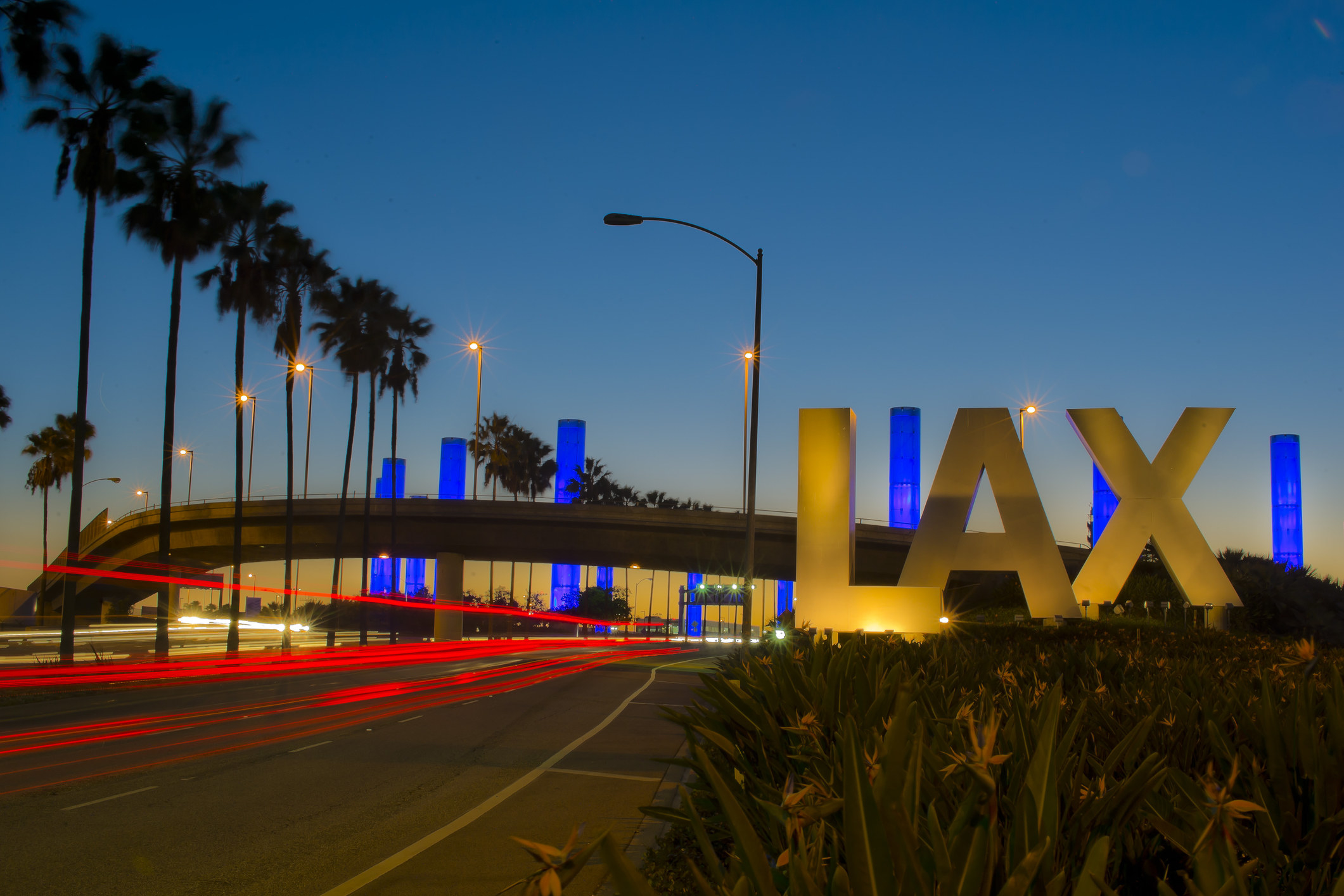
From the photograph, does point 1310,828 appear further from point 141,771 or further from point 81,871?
point 141,771

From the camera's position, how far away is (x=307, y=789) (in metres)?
11.6

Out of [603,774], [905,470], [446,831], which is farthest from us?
[905,470]

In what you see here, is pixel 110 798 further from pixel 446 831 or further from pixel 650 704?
pixel 650 704

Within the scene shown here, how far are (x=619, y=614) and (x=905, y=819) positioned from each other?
102420 millimetres

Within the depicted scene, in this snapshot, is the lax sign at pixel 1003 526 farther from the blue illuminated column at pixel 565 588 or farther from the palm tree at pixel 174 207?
the blue illuminated column at pixel 565 588

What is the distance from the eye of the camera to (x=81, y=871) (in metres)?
7.77

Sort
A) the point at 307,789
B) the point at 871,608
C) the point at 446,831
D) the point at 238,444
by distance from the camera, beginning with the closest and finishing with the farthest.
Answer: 1. the point at 446,831
2. the point at 307,789
3. the point at 871,608
4. the point at 238,444

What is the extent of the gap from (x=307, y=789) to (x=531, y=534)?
5112 cm

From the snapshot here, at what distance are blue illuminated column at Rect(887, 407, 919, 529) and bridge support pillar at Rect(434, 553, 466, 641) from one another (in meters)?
29.7

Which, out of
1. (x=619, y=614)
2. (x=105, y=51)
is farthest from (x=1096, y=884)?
(x=619, y=614)

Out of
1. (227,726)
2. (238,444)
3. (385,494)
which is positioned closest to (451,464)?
(385,494)

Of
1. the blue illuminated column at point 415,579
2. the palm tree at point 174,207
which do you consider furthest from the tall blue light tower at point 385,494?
the palm tree at point 174,207

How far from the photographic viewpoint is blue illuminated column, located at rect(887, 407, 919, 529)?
74.8 metres

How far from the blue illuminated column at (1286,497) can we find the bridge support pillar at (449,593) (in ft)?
169
